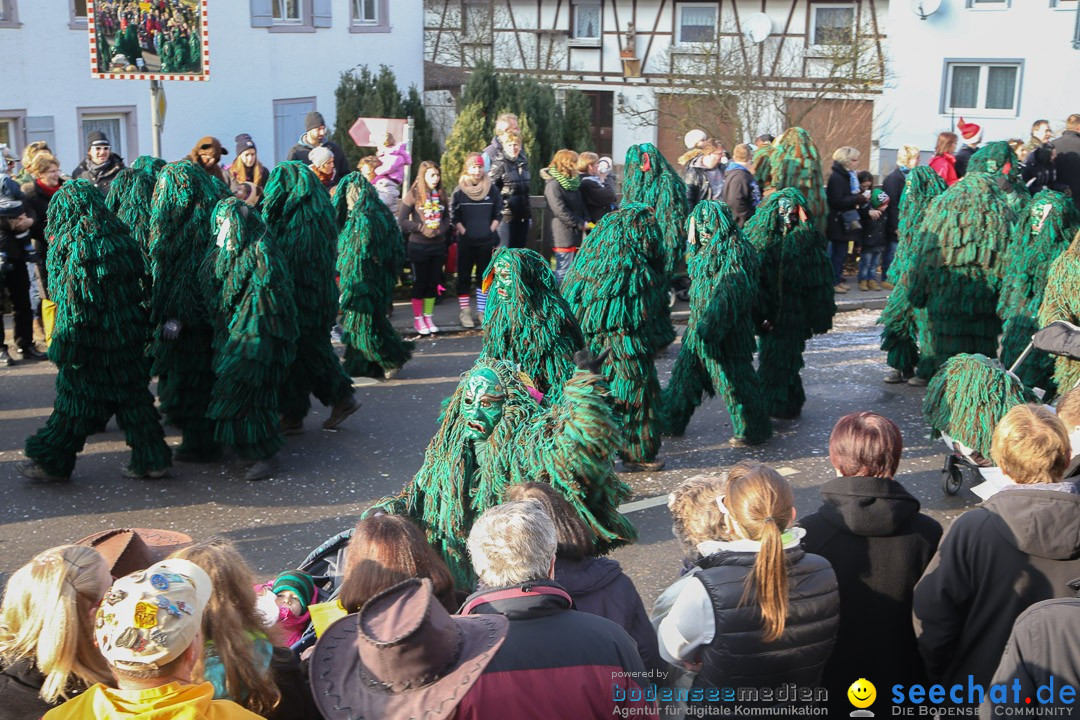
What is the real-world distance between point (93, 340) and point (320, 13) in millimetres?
16624

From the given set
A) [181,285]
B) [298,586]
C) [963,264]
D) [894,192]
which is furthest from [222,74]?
[298,586]

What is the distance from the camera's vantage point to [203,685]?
2.77 meters

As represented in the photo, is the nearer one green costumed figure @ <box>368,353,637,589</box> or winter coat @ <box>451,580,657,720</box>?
winter coat @ <box>451,580,657,720</box>

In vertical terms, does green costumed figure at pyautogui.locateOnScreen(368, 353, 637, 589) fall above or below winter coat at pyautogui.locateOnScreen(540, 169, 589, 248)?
below

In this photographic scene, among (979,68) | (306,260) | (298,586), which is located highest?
(979,68)

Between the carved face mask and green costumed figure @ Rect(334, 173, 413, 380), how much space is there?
15.6 ft

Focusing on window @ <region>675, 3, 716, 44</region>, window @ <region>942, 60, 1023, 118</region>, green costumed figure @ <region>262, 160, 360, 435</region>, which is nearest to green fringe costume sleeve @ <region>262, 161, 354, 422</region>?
green costumed figure @ <region>262, 160, 360, 435</region>

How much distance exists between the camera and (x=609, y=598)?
11.6 ft

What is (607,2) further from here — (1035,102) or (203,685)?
(203,685)

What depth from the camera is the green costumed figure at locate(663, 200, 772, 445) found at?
26.5 ft

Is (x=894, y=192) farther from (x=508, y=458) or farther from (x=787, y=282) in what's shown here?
(x=508, y=458)

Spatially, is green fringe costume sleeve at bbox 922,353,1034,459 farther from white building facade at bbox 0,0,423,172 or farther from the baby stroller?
white building facade at bbox 0,0,423,172

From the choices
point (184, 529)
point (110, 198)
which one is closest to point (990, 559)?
point (184, 529)

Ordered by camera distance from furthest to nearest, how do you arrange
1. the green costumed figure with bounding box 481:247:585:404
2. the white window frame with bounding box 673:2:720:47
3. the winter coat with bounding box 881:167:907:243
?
1. the white window frame with bounding box 673:2:720:47
2. the winter coat with bounding box 881:167:907:243
3. the green costumed figure with bounding box 481:247:585:404
